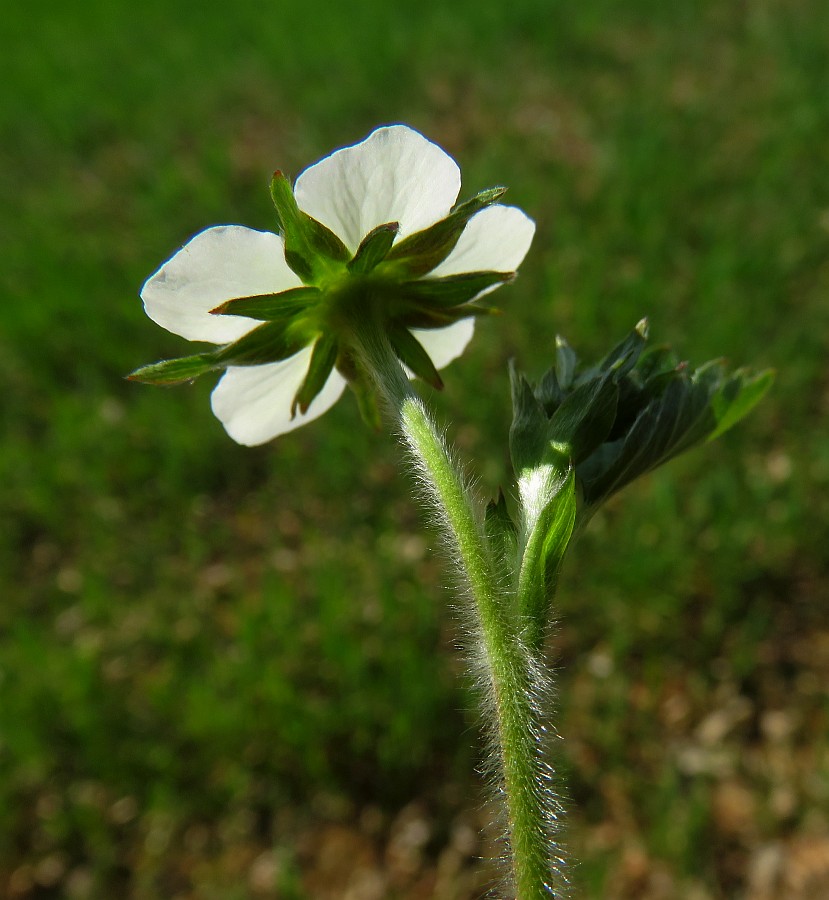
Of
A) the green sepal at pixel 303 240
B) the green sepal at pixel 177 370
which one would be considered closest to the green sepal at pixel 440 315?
the green sepal at pixel 303 240

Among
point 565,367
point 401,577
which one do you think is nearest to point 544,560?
point 565,367

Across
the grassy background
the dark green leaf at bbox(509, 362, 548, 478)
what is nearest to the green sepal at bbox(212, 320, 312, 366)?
the dark green leaf at bbox(509, 362, 548, 478)

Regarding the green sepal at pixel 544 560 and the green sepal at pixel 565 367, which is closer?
the green sepal at pixel 544 560

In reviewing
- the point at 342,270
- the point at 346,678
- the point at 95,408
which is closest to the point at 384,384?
the point at 342,270

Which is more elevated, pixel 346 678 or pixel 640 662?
pixel 346 678

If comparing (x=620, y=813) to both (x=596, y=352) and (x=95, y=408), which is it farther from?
(x=95, y=408)

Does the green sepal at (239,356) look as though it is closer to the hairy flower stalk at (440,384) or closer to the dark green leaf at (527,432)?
the hairy flower stalk at (440,384)
